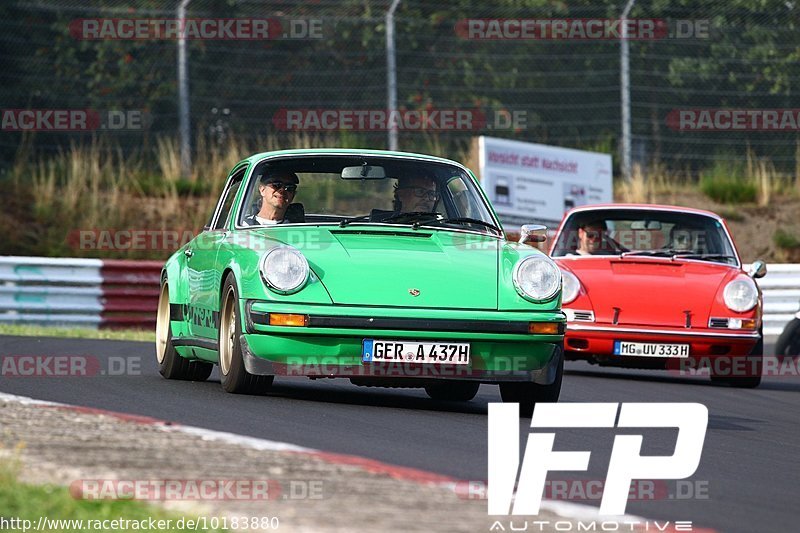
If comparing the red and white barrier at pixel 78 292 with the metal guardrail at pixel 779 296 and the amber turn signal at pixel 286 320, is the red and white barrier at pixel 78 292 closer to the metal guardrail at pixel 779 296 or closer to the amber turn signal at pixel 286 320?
the metal guardrail at pixel 779 296

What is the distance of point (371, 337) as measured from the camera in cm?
782

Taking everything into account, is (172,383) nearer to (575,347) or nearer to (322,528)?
(575,347)

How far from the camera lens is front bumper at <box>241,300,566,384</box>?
25.6 feet

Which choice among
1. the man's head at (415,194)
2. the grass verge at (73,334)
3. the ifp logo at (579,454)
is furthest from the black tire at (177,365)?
the grass verge at (73,334)

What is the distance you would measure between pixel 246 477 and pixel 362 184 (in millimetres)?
4660

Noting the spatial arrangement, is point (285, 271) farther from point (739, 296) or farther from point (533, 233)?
point (739, 296)

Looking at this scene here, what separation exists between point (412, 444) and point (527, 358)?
1736 mm

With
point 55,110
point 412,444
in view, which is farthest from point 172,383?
point 55,110

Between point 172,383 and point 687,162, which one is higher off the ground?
point 687,162

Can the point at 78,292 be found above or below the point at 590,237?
below

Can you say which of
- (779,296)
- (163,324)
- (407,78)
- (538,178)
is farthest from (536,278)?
(407,78)

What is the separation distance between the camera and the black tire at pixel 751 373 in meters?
12.4

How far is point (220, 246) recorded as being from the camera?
8867mm

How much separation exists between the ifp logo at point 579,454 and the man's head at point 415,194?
1.49 meters
